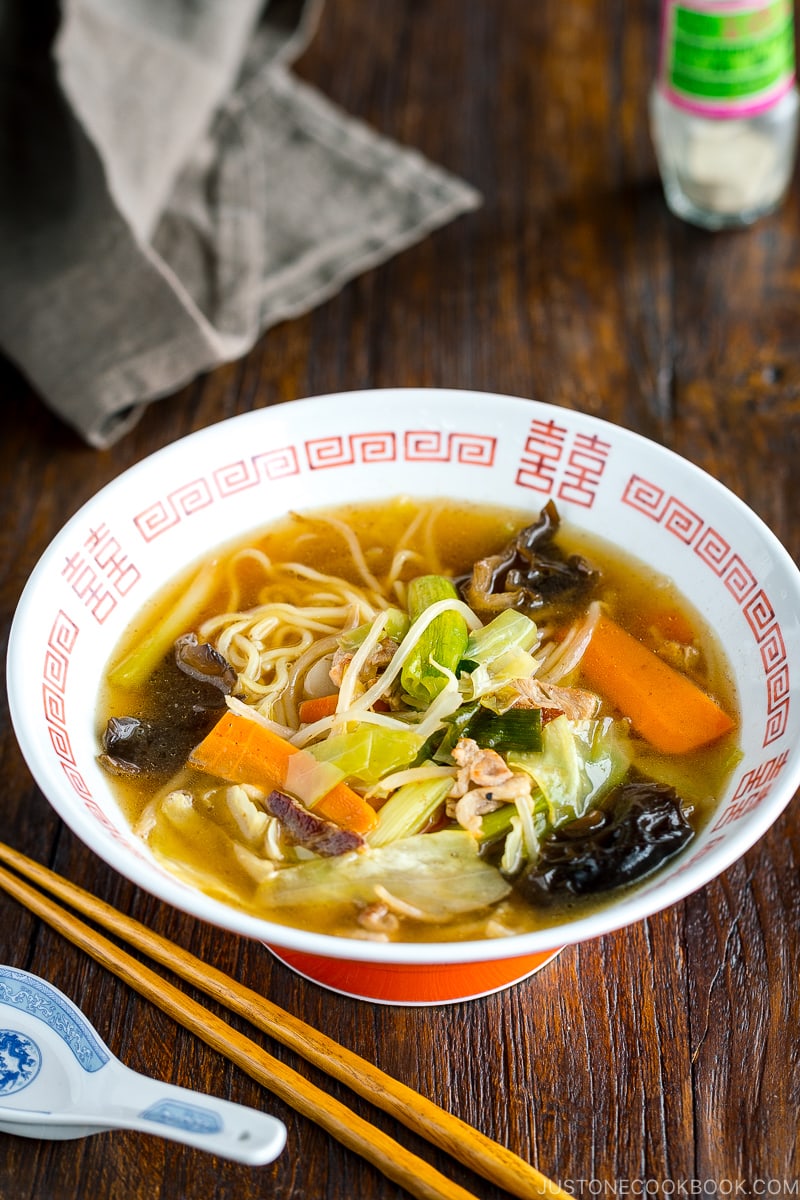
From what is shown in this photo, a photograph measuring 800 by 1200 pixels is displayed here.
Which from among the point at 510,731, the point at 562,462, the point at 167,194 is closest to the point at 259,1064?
the point at 510,731

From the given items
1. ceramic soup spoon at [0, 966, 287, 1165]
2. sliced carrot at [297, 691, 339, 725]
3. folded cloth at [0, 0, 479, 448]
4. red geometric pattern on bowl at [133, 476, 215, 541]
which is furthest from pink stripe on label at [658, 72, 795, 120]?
ceramic soup spoon at [0, 966, 287, 1165]

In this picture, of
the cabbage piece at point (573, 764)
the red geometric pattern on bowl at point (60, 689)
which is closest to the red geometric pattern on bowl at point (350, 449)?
the red geometric pattern on bowl at point (60, 689)

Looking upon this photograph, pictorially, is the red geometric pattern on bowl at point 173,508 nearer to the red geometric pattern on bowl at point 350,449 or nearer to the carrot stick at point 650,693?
the red geometric pattern on bowl at point 350,449

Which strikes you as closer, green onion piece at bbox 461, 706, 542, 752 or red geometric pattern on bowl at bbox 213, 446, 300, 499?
green onion piece at bbox 461, 706, 542, 752

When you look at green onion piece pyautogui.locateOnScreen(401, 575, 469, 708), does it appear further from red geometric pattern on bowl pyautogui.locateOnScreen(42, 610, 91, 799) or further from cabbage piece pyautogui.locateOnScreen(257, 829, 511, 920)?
red geometric pattern on bowl pyautogui.locateOnScreen(42, 610, 91, 799)

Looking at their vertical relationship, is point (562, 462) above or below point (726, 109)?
above

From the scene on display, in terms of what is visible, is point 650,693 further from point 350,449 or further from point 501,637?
point 350,449
